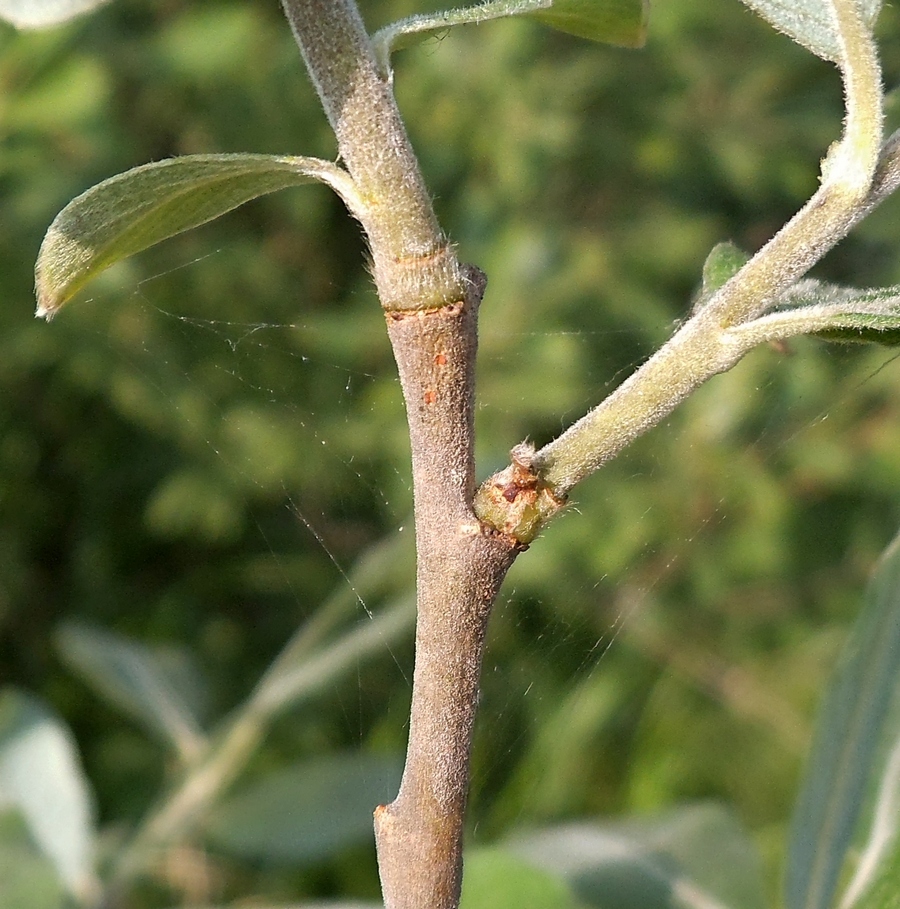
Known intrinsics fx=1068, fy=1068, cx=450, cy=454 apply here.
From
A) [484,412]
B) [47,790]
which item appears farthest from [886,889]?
[484,412]

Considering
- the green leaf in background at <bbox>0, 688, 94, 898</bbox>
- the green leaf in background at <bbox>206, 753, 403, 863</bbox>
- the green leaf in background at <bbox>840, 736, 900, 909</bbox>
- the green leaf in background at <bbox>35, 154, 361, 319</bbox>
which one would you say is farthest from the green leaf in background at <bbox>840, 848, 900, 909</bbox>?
the green leaf in background at <bbox>0, 688, 94, 898</bbox>

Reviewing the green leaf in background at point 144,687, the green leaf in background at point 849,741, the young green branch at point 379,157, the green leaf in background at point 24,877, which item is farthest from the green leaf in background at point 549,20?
the green leaf in background at point 144,687

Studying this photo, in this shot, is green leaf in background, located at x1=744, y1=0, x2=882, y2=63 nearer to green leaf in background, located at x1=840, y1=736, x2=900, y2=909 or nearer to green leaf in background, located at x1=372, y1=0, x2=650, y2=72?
green leaf in background, located at x1=372, y1=0, x2=650, y2=72

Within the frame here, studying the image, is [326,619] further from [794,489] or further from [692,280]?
[692,280]

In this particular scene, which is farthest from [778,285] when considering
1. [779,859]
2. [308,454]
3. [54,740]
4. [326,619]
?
[308,454]

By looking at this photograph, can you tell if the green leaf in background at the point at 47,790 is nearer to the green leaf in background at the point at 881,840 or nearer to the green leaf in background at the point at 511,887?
the green leaf in background at the point at 511,887

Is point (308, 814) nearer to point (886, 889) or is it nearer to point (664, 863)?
point (664, 863)
